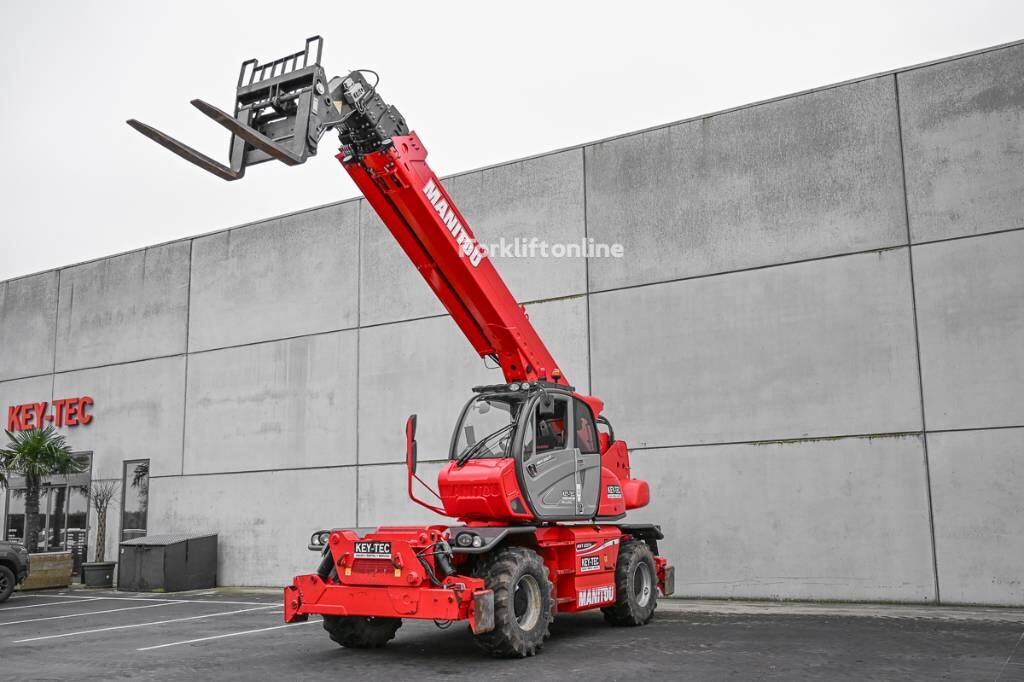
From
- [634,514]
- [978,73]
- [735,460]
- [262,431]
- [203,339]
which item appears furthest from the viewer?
[203,339]

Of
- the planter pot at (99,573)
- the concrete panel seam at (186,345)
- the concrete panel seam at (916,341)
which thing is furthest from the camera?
the concrete panel seam at (186,345)

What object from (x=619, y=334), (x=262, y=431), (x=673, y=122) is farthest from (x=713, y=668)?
(x=262, y=431)

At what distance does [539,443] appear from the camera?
35.4 feet

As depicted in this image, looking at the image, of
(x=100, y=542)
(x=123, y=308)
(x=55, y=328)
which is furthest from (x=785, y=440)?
(x=55, y=328)

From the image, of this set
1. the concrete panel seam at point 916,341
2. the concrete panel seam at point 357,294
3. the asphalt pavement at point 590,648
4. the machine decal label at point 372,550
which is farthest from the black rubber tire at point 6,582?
the concrete panel seam at point 916,341

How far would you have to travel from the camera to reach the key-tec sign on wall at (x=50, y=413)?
75.4 ft

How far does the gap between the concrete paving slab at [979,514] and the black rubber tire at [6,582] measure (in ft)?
52.7

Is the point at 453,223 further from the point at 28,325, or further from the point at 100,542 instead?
the point at 28,325

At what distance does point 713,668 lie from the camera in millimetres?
8625

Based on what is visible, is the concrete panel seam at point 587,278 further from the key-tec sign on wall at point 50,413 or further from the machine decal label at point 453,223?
the key-tec sign on wall at point 50,413

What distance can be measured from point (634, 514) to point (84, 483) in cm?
1403

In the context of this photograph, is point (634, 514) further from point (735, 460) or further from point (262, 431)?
point (262, 431)

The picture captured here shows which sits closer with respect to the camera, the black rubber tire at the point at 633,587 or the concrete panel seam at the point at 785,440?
the black rubber tire at the point at 633,587

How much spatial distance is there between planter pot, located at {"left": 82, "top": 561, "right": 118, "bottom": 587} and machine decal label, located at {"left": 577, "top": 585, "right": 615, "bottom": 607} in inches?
536
